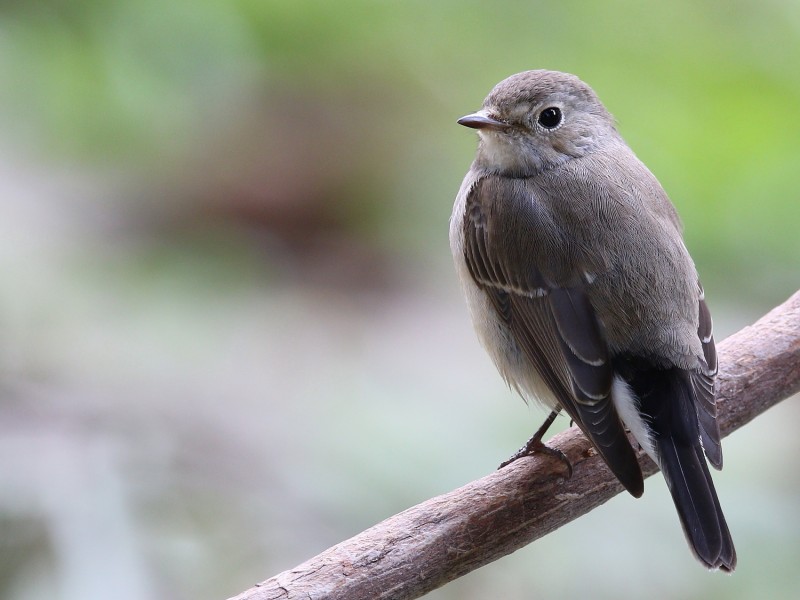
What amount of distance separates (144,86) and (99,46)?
27 cm

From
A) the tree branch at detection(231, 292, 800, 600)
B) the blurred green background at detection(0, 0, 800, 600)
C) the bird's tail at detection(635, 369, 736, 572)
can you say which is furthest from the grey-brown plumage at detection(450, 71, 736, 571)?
the blurred green background at detection(0, 0, 800, 600)

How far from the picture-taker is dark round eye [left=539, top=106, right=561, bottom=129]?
316 centimetres

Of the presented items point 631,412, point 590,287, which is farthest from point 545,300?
point 631,412

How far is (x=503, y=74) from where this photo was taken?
5316mm

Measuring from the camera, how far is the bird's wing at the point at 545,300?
267 centimetres

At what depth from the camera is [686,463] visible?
2568 millimetres

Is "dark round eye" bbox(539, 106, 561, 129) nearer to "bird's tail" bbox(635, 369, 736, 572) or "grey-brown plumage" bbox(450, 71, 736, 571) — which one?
"grey-brown plumage" bbox(450, 71, 736, 571)

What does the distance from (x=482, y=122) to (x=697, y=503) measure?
1235 mm

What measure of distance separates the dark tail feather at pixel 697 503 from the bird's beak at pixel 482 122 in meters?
1.05

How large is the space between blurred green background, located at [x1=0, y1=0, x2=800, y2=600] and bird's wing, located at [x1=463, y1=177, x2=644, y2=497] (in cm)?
90

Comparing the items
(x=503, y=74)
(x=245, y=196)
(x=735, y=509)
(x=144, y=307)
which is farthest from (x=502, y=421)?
(x=245, y=196)

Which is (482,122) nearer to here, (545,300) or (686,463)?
(545,300)

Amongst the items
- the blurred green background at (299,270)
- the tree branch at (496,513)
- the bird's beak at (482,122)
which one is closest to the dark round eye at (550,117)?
the bird's beak at (482,122)

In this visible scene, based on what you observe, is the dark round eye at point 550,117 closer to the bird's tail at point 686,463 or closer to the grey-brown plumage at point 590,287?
the grey-brown plumage at point 590,287
